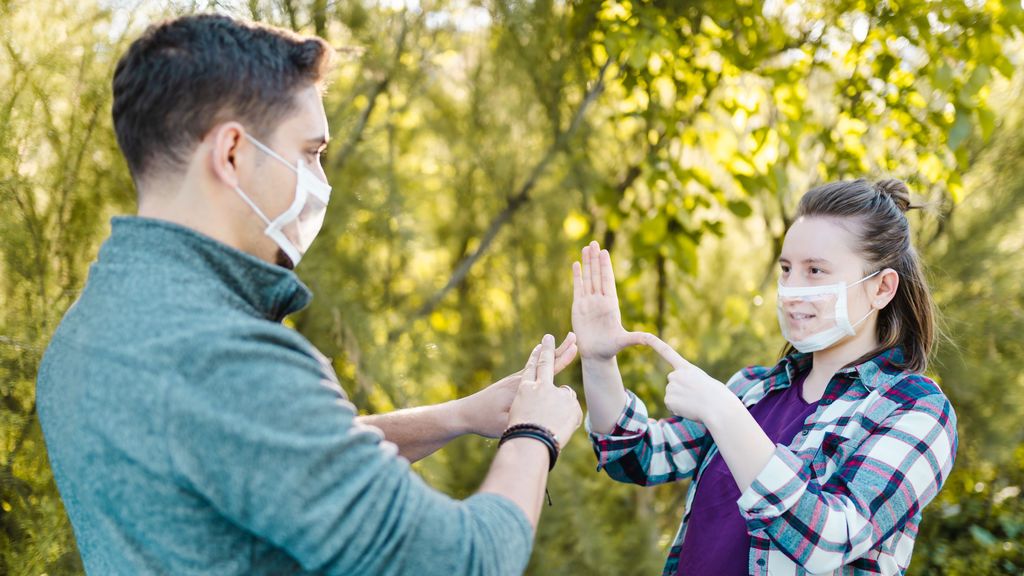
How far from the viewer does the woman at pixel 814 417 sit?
5.18ft

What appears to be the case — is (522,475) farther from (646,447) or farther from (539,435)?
(646,447)

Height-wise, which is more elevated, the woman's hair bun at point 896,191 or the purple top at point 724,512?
the woman's hair bun at point 896,191

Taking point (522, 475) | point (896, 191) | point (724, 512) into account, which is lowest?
point (724, 512)

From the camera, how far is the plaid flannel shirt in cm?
155

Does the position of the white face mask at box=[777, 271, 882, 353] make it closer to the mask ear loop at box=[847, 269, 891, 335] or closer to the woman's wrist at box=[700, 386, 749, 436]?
the mask ear loop at box=[847, 269, 891, 335]

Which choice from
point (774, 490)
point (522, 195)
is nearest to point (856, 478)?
point (774, 490)

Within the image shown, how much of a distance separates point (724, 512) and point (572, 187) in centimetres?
191

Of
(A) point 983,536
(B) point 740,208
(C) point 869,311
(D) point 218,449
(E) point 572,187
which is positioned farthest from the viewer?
Answer: (A) point 983,536

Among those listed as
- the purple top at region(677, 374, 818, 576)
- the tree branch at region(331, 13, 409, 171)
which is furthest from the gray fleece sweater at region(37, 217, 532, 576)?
the tree branch at region(331, 13, 409, 171)

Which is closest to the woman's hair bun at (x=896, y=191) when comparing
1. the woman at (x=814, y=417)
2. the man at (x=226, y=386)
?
the woman at (x=814, y=417)

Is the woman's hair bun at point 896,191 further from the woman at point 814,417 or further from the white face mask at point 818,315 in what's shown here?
the white face mask at point 818,315

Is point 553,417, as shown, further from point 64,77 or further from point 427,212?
point 427,212

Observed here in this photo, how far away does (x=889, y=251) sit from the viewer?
76.9 inches

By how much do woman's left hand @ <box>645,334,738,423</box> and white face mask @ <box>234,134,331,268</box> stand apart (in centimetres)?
75
